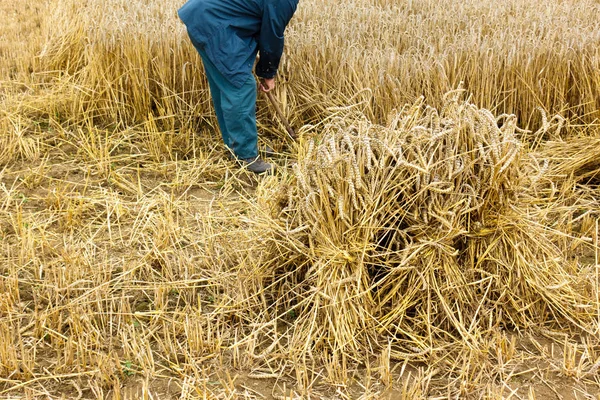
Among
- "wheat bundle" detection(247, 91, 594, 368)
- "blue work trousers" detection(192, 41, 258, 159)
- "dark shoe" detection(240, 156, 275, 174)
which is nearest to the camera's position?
"wheat bundle" detection(247, 91, 594, 368)

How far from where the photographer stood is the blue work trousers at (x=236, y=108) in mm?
3584

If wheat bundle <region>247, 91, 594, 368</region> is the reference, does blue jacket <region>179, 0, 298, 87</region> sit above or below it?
above

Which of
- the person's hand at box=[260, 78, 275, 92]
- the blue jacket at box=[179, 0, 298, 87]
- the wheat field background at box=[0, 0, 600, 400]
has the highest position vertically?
the blue jacket at box=[179, 0, 298, 87]

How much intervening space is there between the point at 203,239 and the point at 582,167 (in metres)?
2.07

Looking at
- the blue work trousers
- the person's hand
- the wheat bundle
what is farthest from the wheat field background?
the person's hand

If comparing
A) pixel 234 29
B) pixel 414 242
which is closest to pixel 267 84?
pixel 234 29

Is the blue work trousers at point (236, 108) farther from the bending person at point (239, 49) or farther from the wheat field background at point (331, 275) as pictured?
the wheat field background at point (331, 275)

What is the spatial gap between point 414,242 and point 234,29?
1.71 m

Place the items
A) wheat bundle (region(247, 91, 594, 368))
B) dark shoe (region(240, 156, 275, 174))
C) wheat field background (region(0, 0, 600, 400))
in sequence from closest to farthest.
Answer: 1. wheat field background (region(0, 0, 600, 400))
2. wheat bundle (region(247, 91, 594, 368))
3. dark shoe (region(240, 156, 275, 174))

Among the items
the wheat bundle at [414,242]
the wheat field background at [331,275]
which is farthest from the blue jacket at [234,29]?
the wheat bundle at [414,242]

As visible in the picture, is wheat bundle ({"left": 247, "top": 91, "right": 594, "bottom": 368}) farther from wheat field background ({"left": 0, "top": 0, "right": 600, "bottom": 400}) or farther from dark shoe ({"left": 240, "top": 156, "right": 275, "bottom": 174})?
dark shoe ({"left": 240, "top": 156, "right": 275, "bottom": 174})

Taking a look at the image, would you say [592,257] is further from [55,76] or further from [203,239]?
[55,76]

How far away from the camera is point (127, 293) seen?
8.73 ft

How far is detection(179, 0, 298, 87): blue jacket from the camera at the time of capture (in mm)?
3396
